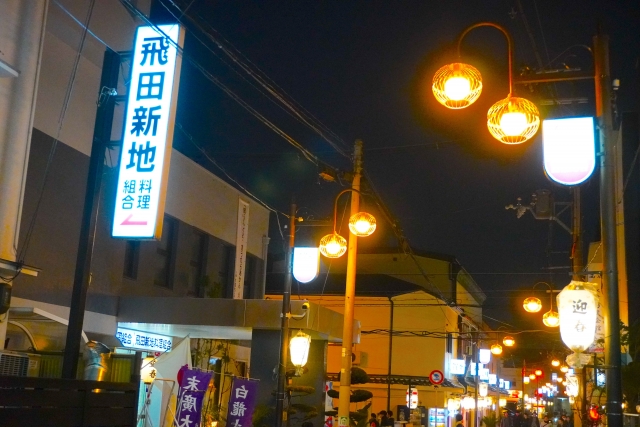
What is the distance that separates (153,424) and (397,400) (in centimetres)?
2777

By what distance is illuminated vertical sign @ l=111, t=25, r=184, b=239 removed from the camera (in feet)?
46.1

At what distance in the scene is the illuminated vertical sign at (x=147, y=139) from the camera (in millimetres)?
14055

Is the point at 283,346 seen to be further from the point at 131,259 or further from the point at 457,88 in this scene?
the point at 457,88

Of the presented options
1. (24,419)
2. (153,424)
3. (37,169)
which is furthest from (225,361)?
(24,419)

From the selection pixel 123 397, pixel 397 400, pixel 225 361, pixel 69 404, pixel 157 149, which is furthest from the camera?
pixel 397 400

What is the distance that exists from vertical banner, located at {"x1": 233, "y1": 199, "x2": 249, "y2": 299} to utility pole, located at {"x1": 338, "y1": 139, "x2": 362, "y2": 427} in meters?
8.83

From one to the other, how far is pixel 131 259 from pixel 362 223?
27.7 feet

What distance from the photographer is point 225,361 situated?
86.4 ft

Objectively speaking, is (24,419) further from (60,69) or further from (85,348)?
(60,69)

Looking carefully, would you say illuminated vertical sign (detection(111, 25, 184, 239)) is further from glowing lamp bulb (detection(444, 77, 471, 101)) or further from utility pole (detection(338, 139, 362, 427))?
glowing lamp bulb (detection(444, 77, 471, 101))

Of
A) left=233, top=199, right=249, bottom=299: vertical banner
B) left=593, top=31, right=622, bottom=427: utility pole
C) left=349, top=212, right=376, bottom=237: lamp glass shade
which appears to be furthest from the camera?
left=233, top=199, right=249, bottom=299: vertical banner

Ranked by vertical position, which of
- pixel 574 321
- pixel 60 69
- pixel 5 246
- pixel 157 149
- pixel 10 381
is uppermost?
pixel 60 69

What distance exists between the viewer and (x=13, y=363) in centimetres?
1289

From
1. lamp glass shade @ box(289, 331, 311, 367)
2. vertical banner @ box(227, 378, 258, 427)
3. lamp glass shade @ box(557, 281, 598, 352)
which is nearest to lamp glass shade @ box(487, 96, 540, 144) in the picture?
lamp glass shade @ box(557, 281, 598, 352)
